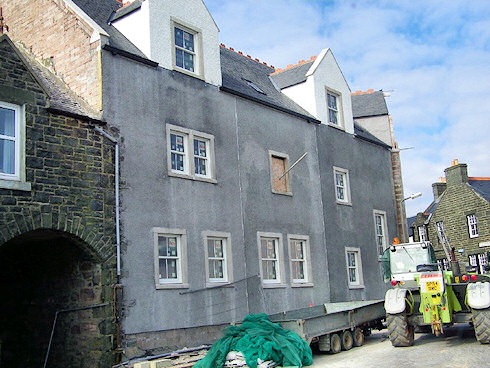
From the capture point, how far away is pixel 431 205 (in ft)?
146

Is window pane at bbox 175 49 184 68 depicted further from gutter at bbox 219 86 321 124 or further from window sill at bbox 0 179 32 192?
window sill at bbox 0 179 32 192

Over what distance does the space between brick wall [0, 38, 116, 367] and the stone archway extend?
0.08 feet

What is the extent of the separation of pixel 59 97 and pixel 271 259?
8.42 metres

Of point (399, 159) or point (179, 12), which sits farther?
point (399, 159)

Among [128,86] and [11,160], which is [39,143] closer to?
[11,160]

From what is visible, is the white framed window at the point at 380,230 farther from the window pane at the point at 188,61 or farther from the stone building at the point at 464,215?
the stone building at the point at 464,215

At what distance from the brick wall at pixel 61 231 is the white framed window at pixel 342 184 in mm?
10860

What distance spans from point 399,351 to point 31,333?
31.1ft

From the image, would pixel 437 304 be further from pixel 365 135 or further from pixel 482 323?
pixel 365 135

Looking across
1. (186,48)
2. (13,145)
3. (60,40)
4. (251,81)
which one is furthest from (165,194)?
(251,81)

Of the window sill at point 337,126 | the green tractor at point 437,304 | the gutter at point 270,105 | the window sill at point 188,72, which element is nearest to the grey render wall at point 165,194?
the window sill at point 188,72

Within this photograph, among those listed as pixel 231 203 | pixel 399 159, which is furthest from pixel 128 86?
pixel 399 159

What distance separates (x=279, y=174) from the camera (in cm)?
2038

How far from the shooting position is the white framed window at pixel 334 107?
23828 mm
